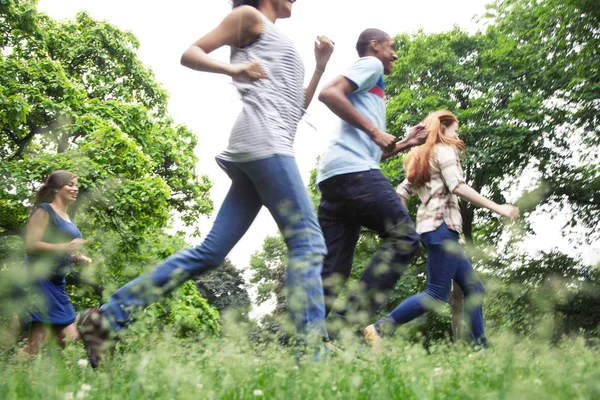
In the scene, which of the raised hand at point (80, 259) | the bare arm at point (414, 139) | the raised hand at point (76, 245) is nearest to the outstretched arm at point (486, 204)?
the bare arm at point (414, 139)

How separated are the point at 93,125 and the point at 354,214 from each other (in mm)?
15289

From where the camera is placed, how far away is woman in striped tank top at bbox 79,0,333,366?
3189 mm

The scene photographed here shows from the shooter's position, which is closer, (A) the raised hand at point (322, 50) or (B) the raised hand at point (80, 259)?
(A) the raised hand at point (322, 50)

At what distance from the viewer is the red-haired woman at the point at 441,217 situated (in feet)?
15.4

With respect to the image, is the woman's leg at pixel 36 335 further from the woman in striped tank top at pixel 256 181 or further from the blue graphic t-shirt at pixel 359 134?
the blue graphic t-shirt at pixel 359 134

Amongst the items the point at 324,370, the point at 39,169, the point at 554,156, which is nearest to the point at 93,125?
the point at 39,169

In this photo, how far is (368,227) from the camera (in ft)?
13.3

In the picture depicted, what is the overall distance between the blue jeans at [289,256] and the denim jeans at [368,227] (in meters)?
0.70

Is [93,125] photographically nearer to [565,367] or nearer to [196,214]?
[196,214]

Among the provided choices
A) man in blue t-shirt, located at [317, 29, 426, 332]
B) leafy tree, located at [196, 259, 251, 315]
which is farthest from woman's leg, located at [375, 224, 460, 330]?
leafy tree, located at [196, 259, 251, 315]

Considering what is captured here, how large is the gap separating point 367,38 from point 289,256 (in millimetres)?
2049

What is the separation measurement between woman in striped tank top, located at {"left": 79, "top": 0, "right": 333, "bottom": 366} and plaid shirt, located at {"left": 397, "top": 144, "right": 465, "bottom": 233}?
1874 millimetres

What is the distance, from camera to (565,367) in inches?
103

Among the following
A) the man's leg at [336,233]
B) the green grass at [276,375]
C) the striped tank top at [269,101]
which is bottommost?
the green grass at [276,375]
